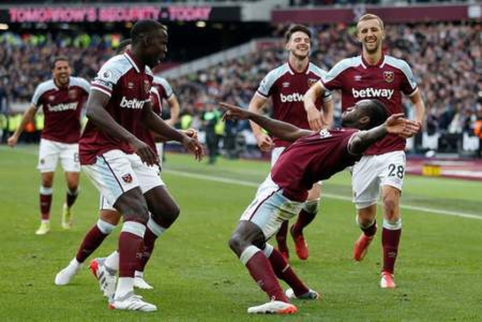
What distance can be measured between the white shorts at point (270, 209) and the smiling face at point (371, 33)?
9.34 feet

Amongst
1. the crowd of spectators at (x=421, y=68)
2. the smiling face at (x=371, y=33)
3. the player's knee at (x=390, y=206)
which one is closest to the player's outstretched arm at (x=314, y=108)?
the smiling face at (x=371, y=33)

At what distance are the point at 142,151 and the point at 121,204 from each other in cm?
71

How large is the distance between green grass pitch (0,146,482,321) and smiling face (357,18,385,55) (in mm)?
2326

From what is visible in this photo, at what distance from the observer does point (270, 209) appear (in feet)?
33.7

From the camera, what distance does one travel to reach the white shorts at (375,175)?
12391 mm

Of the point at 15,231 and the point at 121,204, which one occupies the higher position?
the point at 121,204

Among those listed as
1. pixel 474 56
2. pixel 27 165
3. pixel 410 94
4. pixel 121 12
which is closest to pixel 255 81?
pixel 474 56

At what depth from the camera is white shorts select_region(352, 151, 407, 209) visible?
12.4 meters

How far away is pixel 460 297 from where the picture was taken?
1115cm

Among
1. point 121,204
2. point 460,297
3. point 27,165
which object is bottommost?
point 27,165

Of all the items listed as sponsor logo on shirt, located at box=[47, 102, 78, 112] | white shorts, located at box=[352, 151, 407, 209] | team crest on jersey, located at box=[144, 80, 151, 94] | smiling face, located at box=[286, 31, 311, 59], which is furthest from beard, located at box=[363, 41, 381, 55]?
sponsor logo on shirt, located at box=[47, 102, 78, 112]

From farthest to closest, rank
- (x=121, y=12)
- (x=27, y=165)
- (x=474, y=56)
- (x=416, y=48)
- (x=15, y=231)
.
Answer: (x=121, y=12) → (x=416, y=48) → (x=474, y=56) → (x=27, y=165) → (x=15, y=231)

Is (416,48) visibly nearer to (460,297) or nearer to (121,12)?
(121,12)

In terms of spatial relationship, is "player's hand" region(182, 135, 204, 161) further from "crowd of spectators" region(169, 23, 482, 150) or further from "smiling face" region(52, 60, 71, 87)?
"crowd of spectators" region(169, 23, 482, 150)
